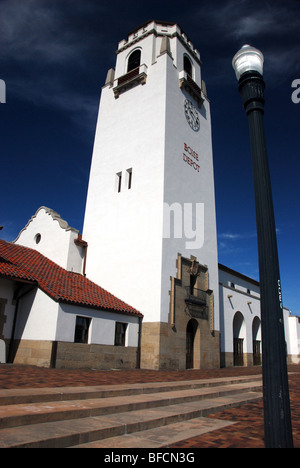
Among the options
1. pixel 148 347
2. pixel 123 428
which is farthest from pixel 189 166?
pixel 123 428

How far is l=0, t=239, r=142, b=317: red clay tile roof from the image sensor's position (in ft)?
51.2

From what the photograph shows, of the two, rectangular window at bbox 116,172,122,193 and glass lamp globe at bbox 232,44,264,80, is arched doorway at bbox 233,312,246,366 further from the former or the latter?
glass lamp globe at bbox 232,44,264,80

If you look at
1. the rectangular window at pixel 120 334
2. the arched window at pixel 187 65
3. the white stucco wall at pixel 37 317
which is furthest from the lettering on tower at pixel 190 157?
the white stucco wall at pixel 37 317

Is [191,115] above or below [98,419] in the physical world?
above

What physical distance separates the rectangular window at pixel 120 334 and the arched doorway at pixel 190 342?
4.91m

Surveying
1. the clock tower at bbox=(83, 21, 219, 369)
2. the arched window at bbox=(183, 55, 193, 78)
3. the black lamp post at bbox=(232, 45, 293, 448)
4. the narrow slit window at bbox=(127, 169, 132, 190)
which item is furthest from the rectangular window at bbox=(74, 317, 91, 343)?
the arched window at bbox=(183, 55, 193, 78)

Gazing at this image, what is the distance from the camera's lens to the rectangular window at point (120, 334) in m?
17.8

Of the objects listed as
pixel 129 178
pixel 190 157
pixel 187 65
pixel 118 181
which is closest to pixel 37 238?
pixel 118 181

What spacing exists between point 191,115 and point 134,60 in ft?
24.3

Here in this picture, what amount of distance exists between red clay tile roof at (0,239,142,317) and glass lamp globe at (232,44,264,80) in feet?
41.3

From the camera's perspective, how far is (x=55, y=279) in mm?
18000

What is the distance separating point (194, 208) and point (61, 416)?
19.3 m

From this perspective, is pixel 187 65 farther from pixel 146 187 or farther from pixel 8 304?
pixel 8 304
